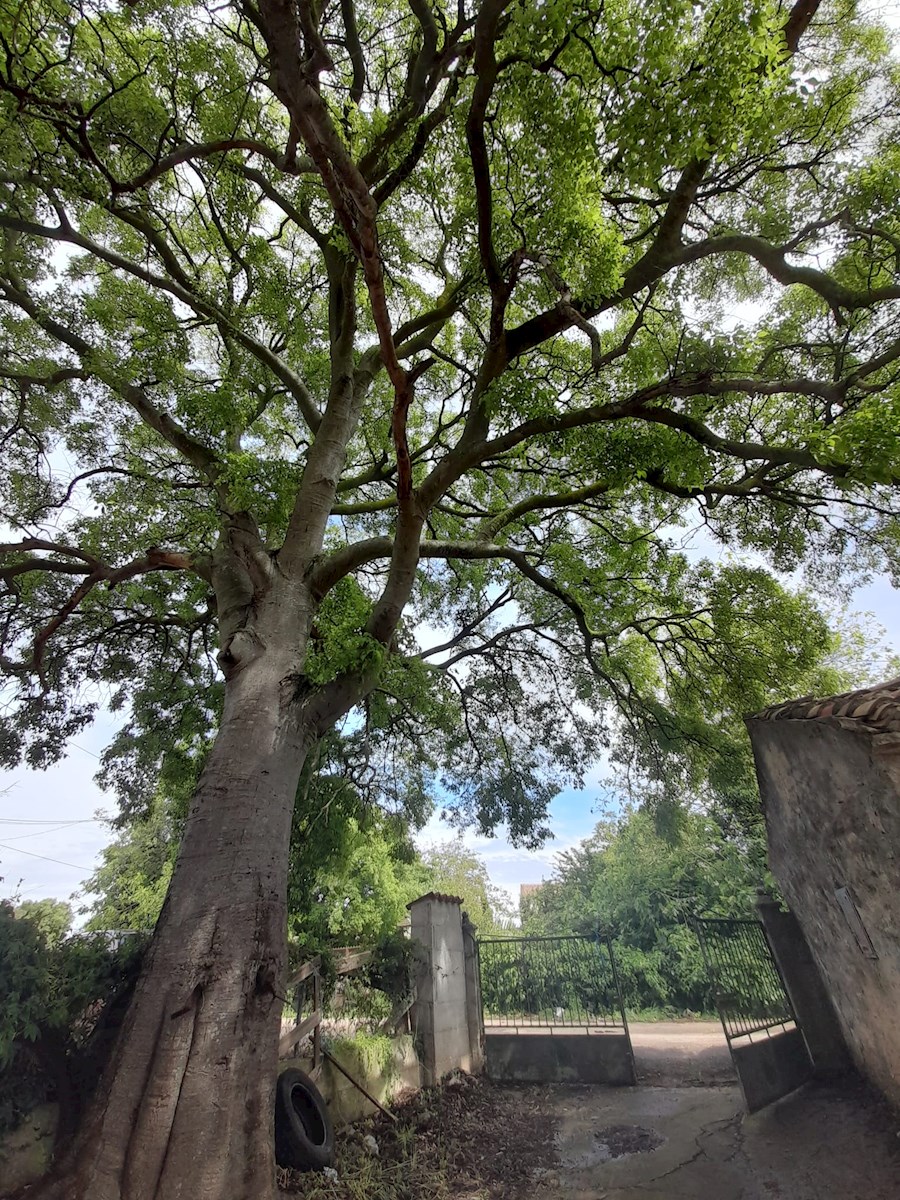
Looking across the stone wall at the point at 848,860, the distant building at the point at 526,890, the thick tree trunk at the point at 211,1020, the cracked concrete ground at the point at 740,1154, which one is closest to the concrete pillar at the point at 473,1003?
the cracked concrete ground at the point at 740,1154

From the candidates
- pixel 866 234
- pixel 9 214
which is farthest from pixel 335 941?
pixel 866 234

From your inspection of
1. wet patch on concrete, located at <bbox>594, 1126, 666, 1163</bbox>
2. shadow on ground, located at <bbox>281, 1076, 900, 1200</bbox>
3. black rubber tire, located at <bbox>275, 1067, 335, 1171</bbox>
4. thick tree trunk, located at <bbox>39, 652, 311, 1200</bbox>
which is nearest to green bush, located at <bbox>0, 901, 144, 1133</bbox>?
thick tree trunk, located at <bbox>39, 652, 311, 1200</bbox>

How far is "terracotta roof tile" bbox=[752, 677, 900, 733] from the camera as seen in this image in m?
4.18

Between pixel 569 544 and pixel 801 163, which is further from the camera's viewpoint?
pixel 569 544

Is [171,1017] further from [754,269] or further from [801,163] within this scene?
[754,269]

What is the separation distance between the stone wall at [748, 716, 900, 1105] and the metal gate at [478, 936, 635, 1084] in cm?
318

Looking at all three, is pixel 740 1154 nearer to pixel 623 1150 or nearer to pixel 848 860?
pixel 623 1150

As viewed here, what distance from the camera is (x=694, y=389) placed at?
13.4ft

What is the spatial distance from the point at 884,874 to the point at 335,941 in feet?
20.9

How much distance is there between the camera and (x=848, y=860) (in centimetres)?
487

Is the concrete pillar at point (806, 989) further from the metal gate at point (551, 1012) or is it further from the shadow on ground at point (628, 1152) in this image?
the metal gate at point (551, 1012)

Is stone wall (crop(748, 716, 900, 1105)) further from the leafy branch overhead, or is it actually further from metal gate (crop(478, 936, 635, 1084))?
metal gate (crop(478, 936, 635, 1084))

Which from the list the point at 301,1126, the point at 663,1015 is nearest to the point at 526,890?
the point at 663,1015

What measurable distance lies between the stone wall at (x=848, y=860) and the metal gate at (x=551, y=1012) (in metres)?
3.18
